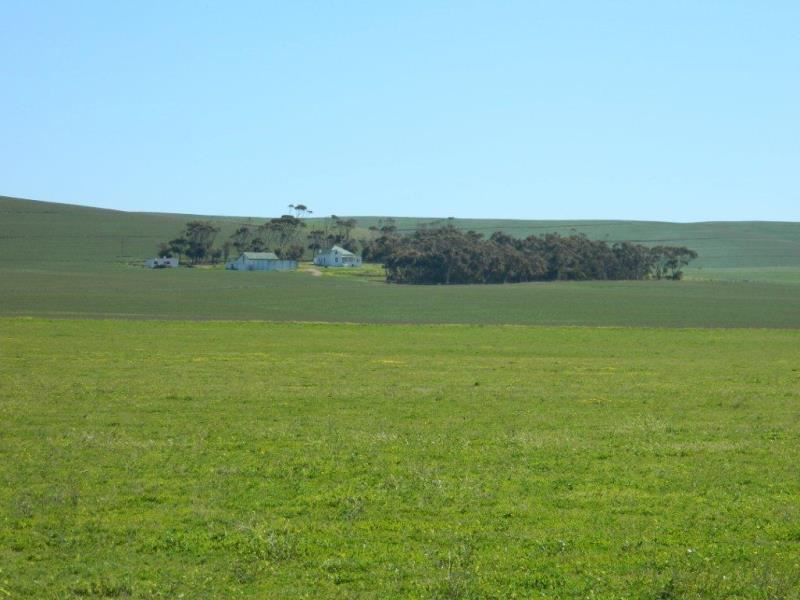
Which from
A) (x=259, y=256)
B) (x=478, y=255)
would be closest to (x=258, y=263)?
(x=259, y=256)

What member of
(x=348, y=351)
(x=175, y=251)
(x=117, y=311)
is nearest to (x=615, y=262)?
(x=175, y=251)

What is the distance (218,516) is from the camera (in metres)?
12.0

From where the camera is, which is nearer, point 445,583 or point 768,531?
point 445,583

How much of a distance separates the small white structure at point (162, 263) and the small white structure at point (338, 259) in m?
22.4

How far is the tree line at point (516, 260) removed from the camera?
125 meters

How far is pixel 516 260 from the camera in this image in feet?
420

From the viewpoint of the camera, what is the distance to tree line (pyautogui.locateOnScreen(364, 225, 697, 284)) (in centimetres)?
12481

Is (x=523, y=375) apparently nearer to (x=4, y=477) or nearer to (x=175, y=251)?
(x=4, y=477)

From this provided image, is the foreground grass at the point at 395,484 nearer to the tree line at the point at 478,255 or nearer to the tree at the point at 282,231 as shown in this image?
the tree line at the point at 478,255

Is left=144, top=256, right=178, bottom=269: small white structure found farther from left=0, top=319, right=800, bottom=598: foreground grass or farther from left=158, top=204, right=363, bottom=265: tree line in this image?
left=0, top=319, right=800, bottom=598: foreground grass

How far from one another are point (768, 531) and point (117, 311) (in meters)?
58.6

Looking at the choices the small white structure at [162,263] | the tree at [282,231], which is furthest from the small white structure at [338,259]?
the small white structure at [162,263]

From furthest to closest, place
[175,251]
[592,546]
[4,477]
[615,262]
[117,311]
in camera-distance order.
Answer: [175,251] → [615,262] → [117,311] → [4,477] → [592,546]

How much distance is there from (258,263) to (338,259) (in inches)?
551
